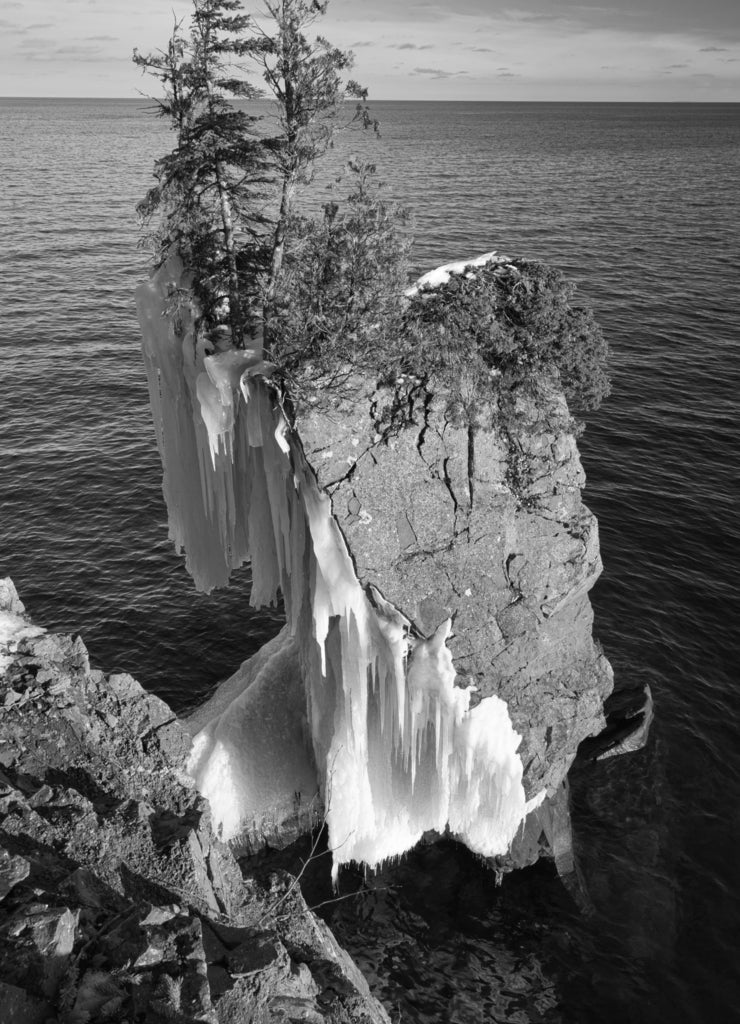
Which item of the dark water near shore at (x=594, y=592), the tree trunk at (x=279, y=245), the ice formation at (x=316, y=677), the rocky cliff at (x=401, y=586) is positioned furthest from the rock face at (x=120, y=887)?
the tree trunk at (x=279, y=245)

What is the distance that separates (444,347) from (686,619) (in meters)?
17.7

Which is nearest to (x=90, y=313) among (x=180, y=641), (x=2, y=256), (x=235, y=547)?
(x=2, y=256)

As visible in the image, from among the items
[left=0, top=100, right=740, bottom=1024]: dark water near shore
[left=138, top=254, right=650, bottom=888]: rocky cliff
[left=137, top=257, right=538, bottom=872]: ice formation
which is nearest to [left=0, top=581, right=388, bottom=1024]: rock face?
[left=137, top=257, right=538, bottom=872]: ice formation

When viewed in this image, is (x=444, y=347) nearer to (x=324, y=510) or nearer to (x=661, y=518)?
(x=324, y=510)

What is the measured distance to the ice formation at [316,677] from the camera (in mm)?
A: 18609

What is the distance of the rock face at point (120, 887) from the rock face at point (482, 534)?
6634 mm

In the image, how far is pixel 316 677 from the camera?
2091 cm

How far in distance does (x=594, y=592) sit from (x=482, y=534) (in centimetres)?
1457

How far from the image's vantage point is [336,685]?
20453mm

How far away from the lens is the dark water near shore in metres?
19.7

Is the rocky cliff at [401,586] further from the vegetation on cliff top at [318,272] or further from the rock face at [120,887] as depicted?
the rock face at [120,887]

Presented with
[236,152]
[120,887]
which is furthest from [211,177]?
[120,887]

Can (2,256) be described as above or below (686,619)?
above

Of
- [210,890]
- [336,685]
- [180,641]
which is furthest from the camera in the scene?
[180,641]
